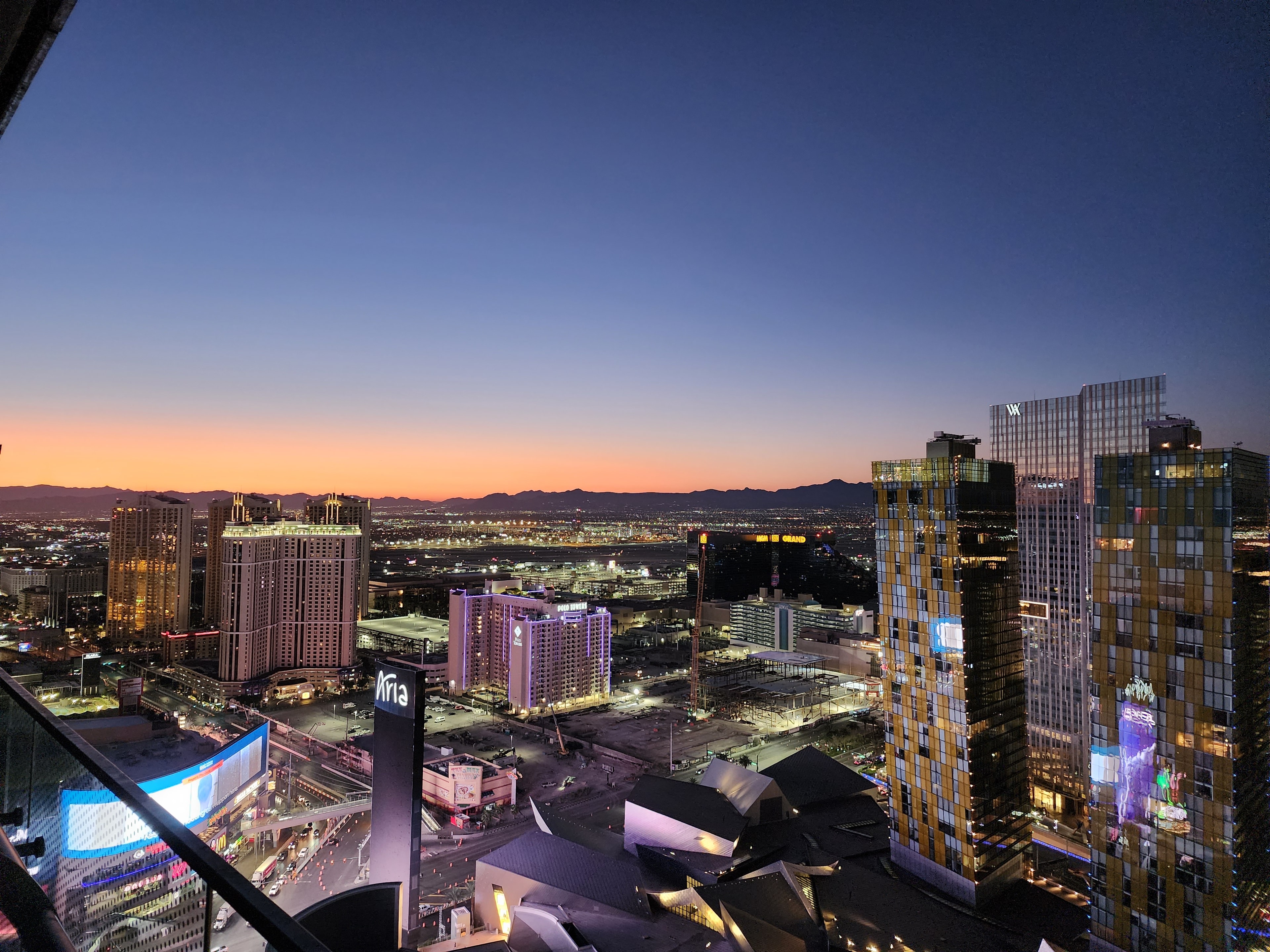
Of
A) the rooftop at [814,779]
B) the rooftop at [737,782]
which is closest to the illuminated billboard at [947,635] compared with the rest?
the rooftop at [737,782]

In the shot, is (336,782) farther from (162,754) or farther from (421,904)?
(421,904)

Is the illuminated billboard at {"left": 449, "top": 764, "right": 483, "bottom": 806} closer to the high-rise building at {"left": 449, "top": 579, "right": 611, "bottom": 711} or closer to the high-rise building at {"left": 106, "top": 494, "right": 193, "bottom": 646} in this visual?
the high-rise building at {"left": 449, "top": 579, "right": 611, "bottom": 711}

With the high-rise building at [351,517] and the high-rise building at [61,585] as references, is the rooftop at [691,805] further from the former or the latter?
the high-rise building at [61,585]

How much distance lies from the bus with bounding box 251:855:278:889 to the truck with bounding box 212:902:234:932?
1482 cm

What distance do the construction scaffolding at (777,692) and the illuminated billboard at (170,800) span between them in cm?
1521

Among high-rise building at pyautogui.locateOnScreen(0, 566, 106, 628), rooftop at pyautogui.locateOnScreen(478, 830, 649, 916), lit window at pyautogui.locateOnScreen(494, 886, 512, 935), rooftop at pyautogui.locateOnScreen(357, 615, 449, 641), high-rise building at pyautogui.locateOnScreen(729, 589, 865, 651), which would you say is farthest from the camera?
high-rise building at pyautogui.locateOnScreen(0, 566, 106, 628)

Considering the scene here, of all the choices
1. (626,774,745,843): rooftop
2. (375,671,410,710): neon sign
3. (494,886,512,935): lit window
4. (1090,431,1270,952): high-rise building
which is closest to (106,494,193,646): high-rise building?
(626,774,745,843): rooftop

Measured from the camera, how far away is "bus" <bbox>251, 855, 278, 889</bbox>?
44.9 ft

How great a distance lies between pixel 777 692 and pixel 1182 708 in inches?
724

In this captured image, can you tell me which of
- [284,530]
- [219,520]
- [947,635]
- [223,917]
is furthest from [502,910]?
[219,520]

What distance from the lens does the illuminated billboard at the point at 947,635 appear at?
484 inches

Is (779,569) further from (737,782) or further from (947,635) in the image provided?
(947,635)

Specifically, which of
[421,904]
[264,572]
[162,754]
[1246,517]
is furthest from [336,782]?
[1246,517]

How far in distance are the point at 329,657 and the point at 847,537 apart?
183 ft
